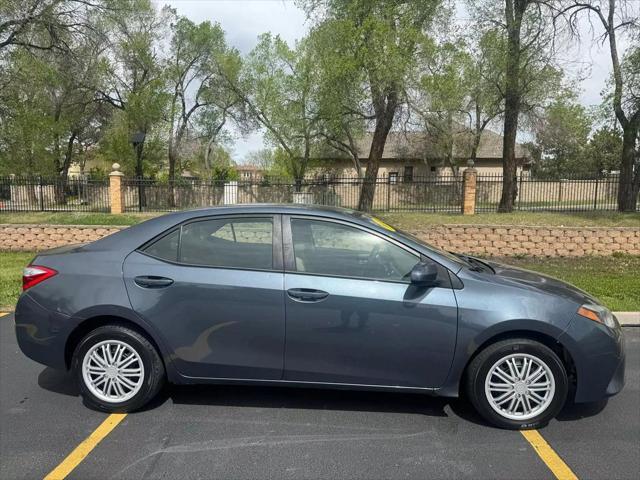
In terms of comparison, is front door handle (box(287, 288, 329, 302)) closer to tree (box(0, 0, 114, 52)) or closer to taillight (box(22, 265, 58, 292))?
taillight (box(22, 265, 58, 292))

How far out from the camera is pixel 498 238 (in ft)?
40.2

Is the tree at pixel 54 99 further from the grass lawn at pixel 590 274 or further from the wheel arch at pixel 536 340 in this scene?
the wheel arch at pixel 536 340

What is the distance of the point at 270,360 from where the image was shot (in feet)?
11.6

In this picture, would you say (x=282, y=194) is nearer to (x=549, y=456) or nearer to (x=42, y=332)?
(x=42, y=332)

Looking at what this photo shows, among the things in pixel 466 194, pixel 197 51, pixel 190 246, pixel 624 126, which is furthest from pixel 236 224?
pixel 197 51

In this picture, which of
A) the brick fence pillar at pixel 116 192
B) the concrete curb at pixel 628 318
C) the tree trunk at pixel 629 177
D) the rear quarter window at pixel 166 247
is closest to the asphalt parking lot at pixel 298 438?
the rear quarter window at pixel 166 247

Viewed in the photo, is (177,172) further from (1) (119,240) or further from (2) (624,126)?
(1) (119,240)

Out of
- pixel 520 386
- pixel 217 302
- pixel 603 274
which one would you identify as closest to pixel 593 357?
pixel 520 386

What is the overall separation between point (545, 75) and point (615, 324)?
1583 centimetres

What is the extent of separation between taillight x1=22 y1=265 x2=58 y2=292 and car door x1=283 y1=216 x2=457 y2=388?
6.02 feet

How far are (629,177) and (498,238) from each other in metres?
9.34

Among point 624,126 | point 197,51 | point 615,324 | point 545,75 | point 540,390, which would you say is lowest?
point 540,390

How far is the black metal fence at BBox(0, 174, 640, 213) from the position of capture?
18.1 meters

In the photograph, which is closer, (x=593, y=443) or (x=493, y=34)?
(x=593, y=443)
